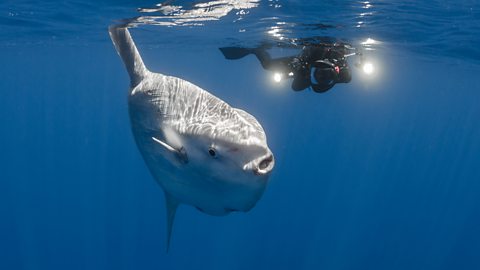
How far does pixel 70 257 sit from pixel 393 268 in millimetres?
21277

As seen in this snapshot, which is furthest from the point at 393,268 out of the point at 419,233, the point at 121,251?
the point at 121,251

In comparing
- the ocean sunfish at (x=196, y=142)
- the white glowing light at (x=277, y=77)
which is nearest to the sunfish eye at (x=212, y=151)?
the ocean sunfish at (x=196, y=142)

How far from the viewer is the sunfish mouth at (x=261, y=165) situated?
3.13 metres

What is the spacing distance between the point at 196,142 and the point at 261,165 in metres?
0.67

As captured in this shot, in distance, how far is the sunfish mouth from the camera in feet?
10.3

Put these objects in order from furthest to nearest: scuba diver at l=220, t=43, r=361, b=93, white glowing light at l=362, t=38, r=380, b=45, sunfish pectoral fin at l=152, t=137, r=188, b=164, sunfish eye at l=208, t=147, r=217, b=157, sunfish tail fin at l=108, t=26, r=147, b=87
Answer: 1. white glowing light at l=362, t=38, r=380, b=45
2. scuba diver at l=220, t=43, r=361, b=93
3. sunfish tail fin at l=108, t=26, r=147, b=87
4. sunfish pectoral fin at l=152, t=137, r=188, b=164
5. sunfish eye at l=208, t=147, r=217, b=157

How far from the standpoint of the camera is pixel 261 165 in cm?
320

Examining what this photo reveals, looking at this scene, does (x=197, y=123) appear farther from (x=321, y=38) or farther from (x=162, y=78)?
(x=321, y=38)

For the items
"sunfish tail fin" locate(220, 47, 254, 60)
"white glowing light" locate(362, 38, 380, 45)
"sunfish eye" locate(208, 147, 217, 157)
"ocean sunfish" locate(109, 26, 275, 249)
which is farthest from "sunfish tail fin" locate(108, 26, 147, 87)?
"white glowing light" locate(362, 38, 380, 45)

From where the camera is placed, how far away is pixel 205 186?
12.4ft

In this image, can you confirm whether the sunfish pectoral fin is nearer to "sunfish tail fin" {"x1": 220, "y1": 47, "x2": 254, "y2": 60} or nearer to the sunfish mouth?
the sunfish mouth

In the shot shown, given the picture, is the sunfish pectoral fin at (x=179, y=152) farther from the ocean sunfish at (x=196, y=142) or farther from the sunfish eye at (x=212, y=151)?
the sunfish eye at (x=212, y=151)

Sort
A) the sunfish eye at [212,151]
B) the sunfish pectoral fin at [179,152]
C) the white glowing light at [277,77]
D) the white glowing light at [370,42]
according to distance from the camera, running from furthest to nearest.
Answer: the white glowing light at [370,42] → the white glowing light at [277,77] → the sunfish pectoral fin at [179,152] → the sunfish eye at [212,151]

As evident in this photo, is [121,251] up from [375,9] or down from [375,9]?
down
